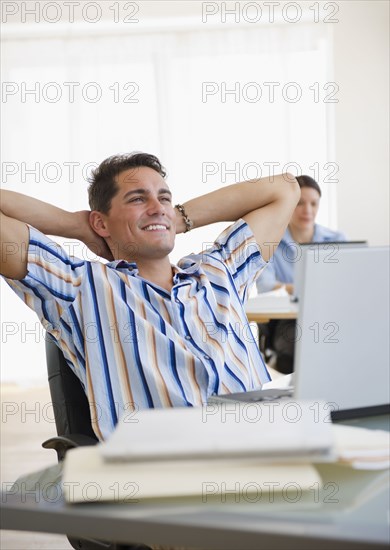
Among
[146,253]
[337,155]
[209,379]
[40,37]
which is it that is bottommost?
[209,379]

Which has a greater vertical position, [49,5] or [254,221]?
[49,5]

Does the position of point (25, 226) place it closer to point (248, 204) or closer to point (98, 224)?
point (98, 224)

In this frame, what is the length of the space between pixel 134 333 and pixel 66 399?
0.71 ft

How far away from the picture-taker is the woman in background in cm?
438

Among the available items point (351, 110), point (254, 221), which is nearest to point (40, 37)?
point (351, 110)

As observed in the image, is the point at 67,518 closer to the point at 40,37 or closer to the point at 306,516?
the point at 306,516

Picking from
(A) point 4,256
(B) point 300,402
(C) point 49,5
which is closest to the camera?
(B) point 300,402

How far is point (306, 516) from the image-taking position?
895 millimetres

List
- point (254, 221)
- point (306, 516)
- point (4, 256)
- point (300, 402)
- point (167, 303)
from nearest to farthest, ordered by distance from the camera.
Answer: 1. point (306, 516)
2. point (300, 402)
3. point (4, 256)
4. point (167, 303)
5. point (254, 221)

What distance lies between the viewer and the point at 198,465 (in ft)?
3.09

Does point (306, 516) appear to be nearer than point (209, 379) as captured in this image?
Yes

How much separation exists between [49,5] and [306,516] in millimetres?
6089

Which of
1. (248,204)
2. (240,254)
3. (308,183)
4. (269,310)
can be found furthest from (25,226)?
(308,183)

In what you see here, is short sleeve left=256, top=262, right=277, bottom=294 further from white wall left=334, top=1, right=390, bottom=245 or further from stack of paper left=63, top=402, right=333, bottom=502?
stack of paper left=63, top=402, right=333, bottom=502
